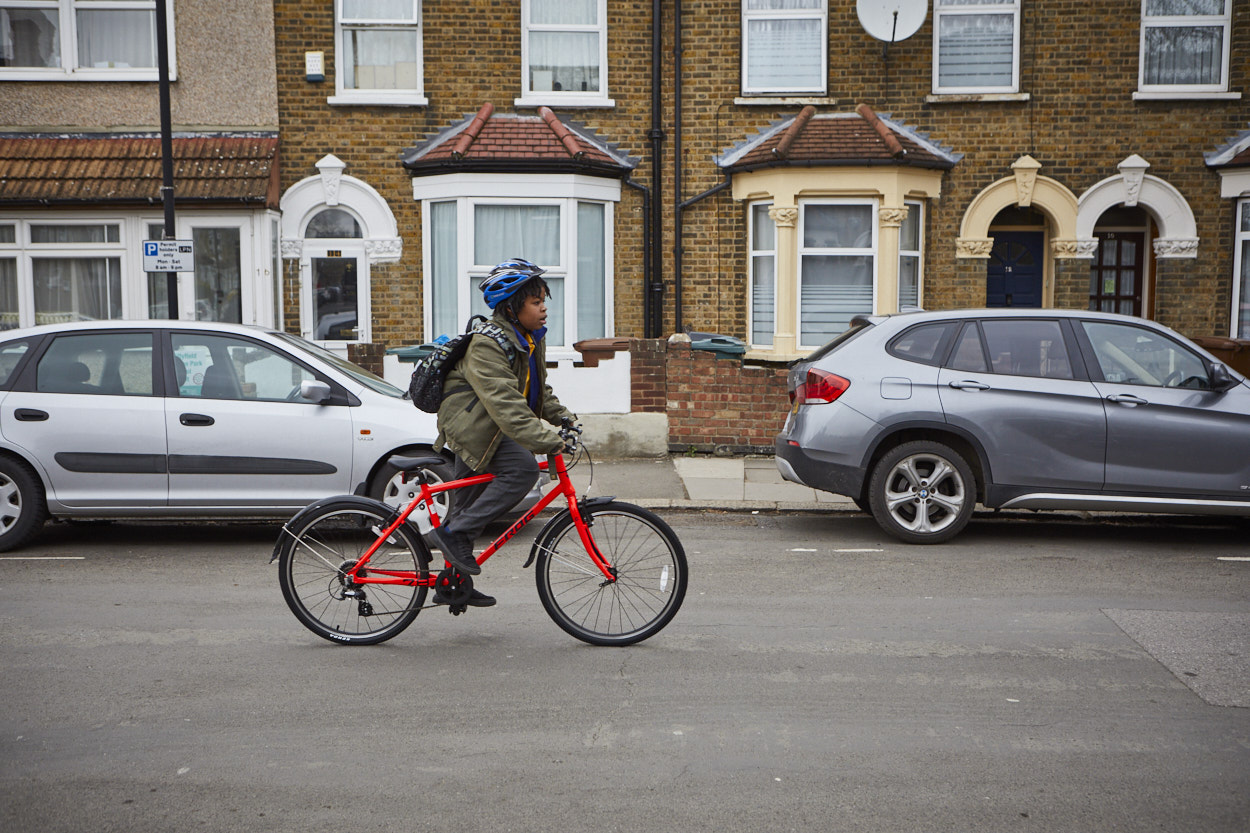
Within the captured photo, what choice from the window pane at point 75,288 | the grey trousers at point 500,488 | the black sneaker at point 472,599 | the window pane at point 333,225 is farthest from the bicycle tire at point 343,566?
the window pane at point 75,288

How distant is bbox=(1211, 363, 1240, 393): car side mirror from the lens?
7902mm

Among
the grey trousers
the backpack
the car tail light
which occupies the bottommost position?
the grey trousers

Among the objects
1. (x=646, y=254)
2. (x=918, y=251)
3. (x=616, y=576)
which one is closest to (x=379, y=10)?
(x=646, y=254)

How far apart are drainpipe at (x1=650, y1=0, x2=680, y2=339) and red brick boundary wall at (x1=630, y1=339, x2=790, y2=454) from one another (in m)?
2.42

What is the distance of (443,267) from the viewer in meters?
14.1

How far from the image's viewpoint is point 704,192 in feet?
47.5

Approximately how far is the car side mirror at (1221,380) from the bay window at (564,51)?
8544 millimetres

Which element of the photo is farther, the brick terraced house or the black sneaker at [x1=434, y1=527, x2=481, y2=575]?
the brick terraced house

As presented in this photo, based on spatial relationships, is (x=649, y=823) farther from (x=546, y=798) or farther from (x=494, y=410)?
(x=494, y=410)

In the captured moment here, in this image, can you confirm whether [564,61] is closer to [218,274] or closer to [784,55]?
[784,55]

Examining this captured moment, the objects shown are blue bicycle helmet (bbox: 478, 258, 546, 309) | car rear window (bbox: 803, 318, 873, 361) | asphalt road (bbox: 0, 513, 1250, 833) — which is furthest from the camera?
car rear window (bbox: 803, 318, 873, 361)

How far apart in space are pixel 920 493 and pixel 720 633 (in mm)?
2861

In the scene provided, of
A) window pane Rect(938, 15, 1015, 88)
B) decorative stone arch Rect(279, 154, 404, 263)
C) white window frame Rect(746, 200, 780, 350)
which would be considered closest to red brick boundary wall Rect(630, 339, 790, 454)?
white window frame Rect(746, 200, 780, 350)

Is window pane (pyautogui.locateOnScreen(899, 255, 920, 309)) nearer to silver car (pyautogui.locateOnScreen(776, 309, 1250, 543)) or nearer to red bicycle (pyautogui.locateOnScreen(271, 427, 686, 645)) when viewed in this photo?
silver car (pyautogui.locateOnScreen(776, 309, 1250, 543))
